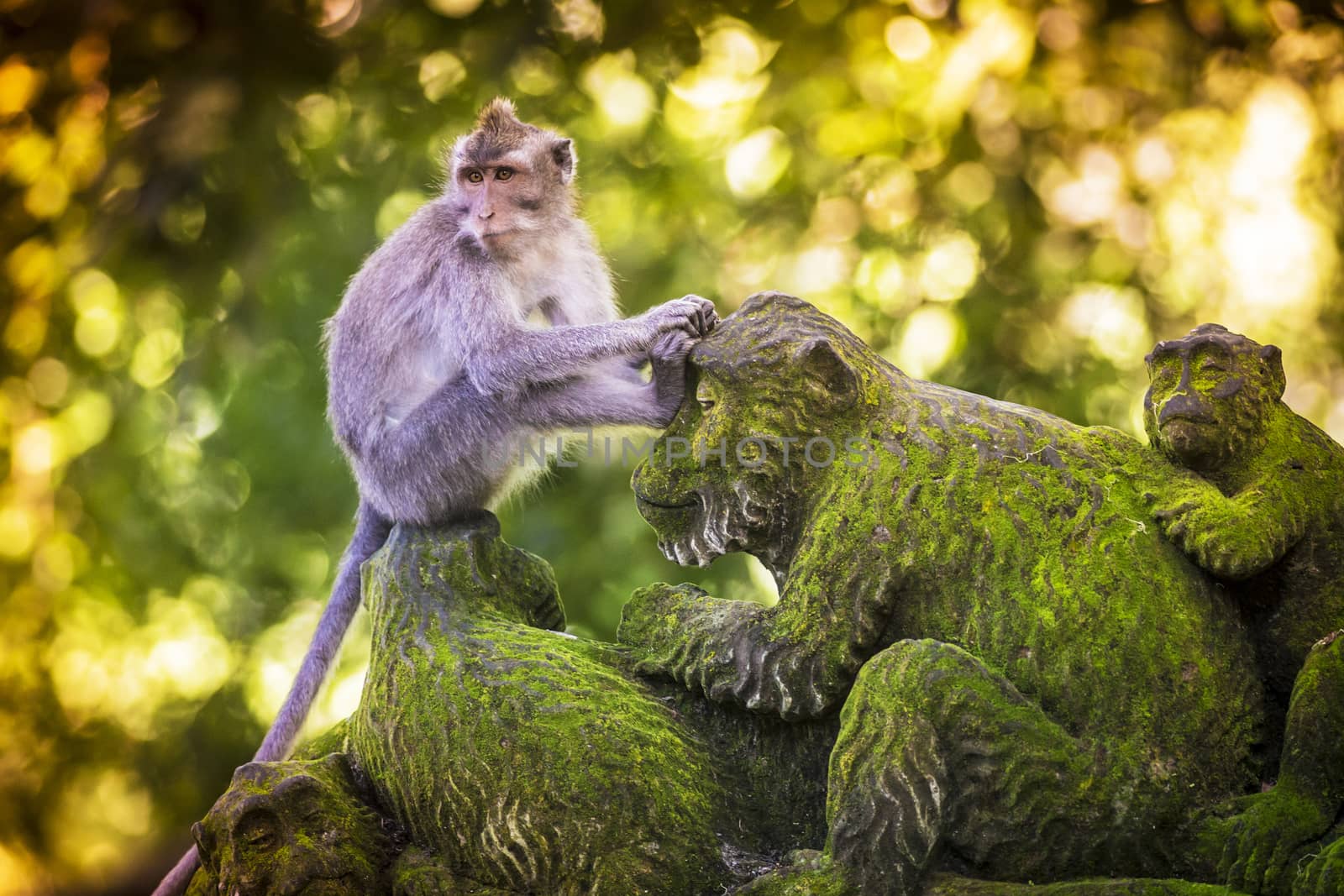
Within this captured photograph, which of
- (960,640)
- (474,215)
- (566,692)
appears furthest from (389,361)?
(960,640)

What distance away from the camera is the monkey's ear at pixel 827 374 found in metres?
3.33

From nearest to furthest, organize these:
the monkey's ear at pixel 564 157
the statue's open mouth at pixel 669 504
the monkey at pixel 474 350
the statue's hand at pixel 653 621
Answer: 1. the statue's open mouth at pixel 669 504
2. the statue's hand at pixel 653 621
3. the monkey at pixel 474 350
4. the monkey's ear at pixel 564 157

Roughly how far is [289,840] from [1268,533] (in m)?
2.60

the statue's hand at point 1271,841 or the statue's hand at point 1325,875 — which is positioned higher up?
the statue's hand at point 1325,875

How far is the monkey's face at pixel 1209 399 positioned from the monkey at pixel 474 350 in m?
1.41

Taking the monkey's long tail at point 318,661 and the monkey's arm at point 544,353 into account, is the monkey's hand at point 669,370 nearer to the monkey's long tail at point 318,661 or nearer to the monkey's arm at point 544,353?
the monkey's arm at point 544,353

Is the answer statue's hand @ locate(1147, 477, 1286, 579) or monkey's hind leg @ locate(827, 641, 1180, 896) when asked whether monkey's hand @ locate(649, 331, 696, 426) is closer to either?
monkey's hind leg @ locate(827, 641, 1180, 896)

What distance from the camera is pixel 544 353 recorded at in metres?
4.61

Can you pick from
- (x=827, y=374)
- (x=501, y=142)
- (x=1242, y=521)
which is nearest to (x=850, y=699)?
(x=827, y=374)

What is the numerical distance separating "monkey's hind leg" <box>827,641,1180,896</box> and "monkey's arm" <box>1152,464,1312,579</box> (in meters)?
0.54

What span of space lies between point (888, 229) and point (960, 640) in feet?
13.4

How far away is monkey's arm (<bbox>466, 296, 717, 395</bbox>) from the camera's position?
4430mm

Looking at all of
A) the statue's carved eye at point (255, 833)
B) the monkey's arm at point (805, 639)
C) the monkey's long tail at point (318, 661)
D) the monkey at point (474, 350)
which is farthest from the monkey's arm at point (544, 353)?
the statue's carved eye at point (255, 833)

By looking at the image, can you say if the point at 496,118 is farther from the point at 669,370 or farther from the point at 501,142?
the point at 669,370
